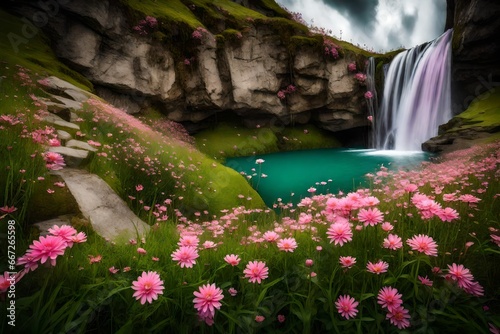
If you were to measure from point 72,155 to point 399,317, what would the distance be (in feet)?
12.1

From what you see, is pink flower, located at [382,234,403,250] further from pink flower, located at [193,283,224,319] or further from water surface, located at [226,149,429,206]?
water surface, located at [226,149,429,206]

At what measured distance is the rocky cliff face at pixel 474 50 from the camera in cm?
1278

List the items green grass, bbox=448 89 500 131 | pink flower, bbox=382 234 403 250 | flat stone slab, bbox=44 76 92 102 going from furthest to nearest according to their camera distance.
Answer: green grass, bbox=448 89 500 131
flat stone slab, bbox=44 76 92 102
pink flower, bbox=382 234 403 250

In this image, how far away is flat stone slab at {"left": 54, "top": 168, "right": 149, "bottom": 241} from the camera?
2.68 m

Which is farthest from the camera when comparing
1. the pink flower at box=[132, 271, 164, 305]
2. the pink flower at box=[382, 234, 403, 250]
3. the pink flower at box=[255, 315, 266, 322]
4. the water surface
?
the water surface

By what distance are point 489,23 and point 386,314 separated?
17364mm

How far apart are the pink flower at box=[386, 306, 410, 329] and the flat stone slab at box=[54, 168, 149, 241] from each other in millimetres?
2064

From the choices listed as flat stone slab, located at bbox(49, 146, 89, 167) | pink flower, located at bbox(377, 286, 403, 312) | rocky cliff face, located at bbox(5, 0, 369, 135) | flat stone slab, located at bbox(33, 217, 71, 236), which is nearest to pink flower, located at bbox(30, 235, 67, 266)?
flat stone slab, located at bbox(33, 217, 71, 236)

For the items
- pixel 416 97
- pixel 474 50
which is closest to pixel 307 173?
pixel 416 97

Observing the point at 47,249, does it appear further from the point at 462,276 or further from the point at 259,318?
the point at 462,276

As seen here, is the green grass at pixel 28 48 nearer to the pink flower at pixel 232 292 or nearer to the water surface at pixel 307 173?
the water surface at pixel 307 173

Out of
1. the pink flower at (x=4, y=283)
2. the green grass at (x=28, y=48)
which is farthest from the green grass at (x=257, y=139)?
the pink flower at (x=4, y=283)

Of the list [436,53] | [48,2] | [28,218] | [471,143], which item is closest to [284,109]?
[436,53]

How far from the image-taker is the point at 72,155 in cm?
333
